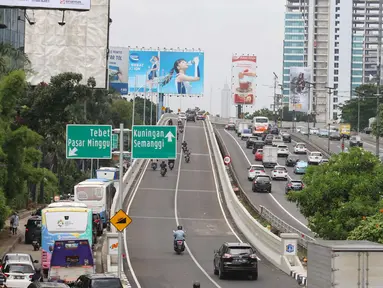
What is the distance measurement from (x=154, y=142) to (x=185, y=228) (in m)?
15.3

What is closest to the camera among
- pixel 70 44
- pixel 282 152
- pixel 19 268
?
pixel 19 268

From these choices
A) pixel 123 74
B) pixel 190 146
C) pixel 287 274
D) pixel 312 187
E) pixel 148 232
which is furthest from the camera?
pixel 123 74

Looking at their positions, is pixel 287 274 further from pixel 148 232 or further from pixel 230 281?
pixel 148 232

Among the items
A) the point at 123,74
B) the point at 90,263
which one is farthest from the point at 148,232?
the point at 123,74

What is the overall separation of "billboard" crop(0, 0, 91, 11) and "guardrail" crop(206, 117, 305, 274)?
39.0ft

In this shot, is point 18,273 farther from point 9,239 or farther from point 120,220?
point 9,239

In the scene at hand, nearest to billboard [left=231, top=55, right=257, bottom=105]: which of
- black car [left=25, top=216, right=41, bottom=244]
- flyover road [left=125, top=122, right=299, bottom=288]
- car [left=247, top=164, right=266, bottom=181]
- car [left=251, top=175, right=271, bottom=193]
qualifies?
flyover road [left=125, top=122, right=299, bottom=288]

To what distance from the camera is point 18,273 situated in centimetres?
2875

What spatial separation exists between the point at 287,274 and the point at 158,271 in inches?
195

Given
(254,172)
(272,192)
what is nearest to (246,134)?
(254,172)

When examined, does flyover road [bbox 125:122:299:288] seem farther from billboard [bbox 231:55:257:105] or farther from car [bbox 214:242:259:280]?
billboard [bbox 231:55:257:105]

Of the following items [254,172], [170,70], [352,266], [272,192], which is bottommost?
[272,192]

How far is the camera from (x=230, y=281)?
107ft

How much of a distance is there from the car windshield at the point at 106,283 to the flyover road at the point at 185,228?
679cm
